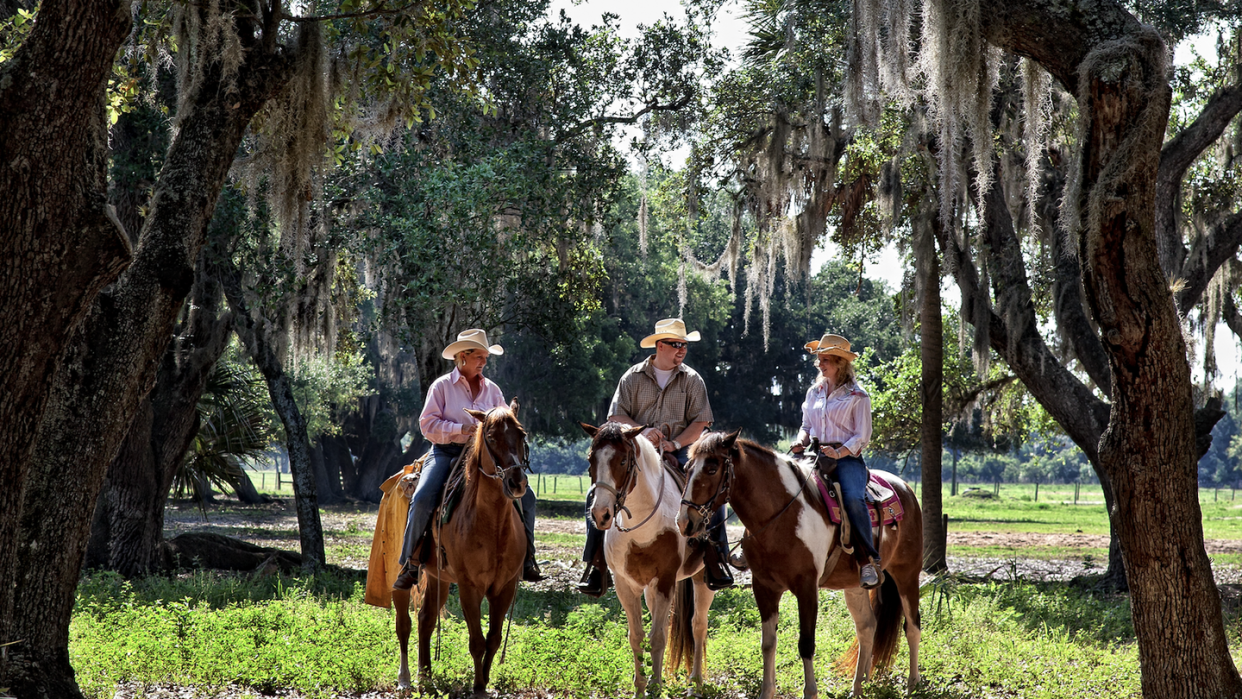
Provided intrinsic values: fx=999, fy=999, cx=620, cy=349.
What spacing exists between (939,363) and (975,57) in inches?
279

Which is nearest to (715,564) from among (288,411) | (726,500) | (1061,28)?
(726,500)

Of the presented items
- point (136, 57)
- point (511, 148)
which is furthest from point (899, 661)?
point (511, 148)

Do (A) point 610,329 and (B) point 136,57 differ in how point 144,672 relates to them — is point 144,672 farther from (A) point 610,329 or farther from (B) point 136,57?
(A) point 610,329

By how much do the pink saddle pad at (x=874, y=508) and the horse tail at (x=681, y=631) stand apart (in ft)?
4.02

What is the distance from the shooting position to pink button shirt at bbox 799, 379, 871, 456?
6801 mm

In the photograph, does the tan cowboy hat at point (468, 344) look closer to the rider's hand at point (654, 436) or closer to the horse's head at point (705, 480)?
the rider's hand at point (654, 436)

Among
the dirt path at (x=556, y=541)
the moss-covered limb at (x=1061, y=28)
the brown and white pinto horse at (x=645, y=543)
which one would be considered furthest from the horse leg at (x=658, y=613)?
the dirt path at (x=556, y=541)

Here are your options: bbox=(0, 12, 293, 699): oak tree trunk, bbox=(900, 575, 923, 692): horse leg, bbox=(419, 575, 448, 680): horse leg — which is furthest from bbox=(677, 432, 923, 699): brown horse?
bbox=(0, 12, 293, 699): oak tree trunk

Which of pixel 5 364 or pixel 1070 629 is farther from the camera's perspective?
pixel 1070 629

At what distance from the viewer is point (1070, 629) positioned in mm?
10000

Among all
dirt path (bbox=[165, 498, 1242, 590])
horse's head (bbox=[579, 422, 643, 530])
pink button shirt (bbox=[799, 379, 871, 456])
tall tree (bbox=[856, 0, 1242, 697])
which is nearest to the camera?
tall tree (bbox=[856, 0, 1242, 697])

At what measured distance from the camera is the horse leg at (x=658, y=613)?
6.57m

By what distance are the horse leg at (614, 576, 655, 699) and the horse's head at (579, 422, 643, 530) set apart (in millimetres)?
785

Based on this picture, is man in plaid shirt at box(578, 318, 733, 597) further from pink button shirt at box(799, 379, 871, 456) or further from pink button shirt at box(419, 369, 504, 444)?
pink button shirt at box(419, 369, 504, 444)
